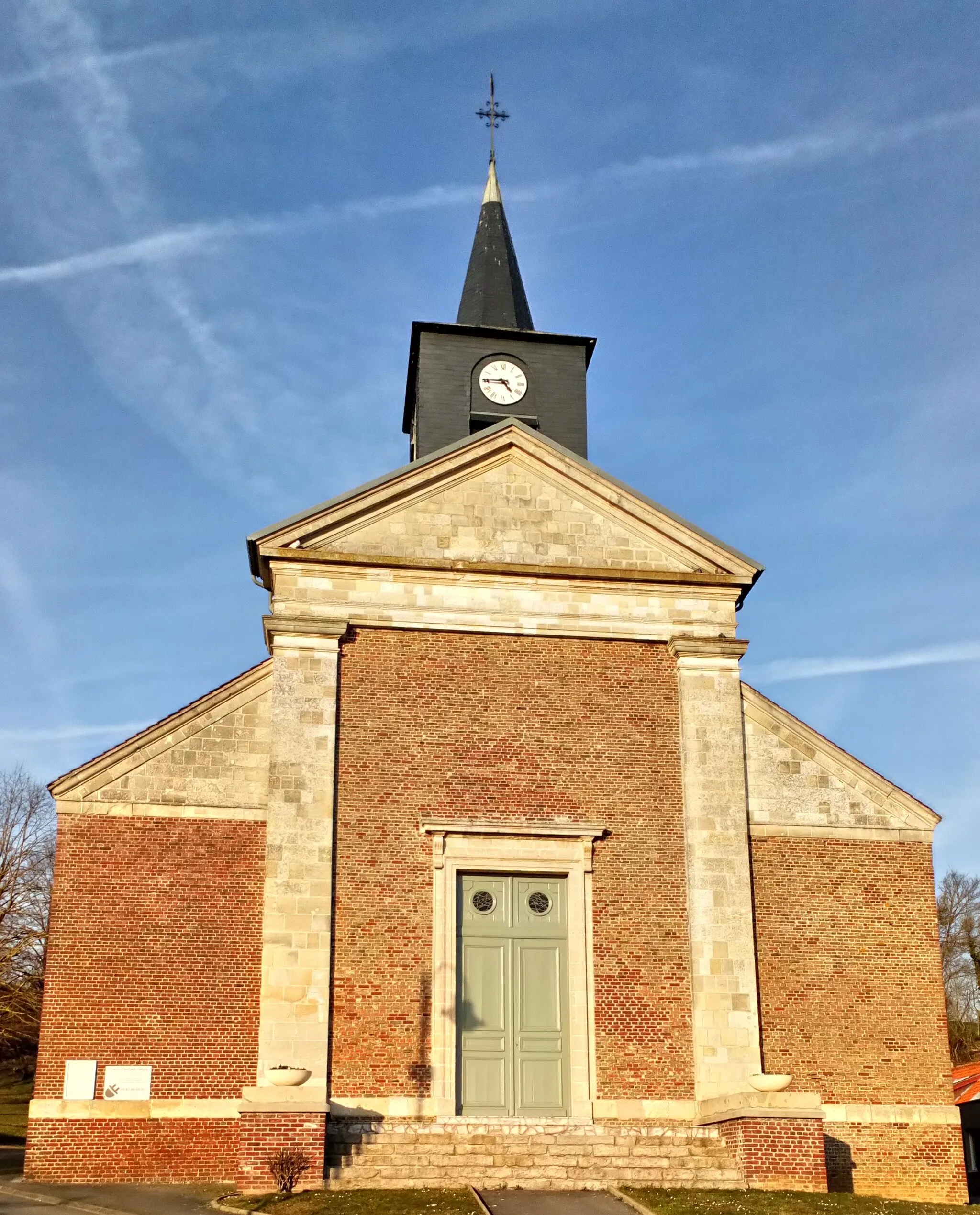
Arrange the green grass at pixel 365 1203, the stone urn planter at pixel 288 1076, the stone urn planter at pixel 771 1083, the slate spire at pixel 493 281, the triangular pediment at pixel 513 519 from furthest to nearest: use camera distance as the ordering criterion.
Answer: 1. the slate spire at pixel 493 281
2. the triangular pediment at pixel 513 519
3. the stone urn planter at pixel 771 1083
4. the stone urn planter at pixel 288 1076
5. the green grass at pixel 365 1203

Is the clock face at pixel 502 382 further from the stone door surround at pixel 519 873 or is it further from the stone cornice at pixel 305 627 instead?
the stone door surround at pixel 519 873

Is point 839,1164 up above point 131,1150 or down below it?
below

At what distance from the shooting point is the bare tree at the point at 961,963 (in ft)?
156

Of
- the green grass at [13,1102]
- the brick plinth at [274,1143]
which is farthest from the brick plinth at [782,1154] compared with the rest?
the green grass at [13,1102]

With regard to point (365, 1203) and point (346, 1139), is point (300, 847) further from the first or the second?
point (365, 1203)

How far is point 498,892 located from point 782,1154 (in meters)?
4.86

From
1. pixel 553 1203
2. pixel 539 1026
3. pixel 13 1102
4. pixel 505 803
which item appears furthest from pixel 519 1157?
pixel 13 1102

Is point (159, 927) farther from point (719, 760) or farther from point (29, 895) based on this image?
point (29, 895)

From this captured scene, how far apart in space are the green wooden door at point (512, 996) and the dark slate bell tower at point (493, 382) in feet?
26.8

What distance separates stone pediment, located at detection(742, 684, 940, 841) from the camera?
62.0ft

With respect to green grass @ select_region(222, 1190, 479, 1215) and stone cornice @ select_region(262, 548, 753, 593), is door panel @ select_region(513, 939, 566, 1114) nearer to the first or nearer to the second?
green grass @ select_region(222, 1190, 479, 1215)

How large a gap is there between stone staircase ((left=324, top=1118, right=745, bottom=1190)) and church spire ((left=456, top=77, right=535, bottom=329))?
14.8 m

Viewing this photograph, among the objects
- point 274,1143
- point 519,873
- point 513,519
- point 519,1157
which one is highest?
point 513,519

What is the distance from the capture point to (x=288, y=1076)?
15172mm
